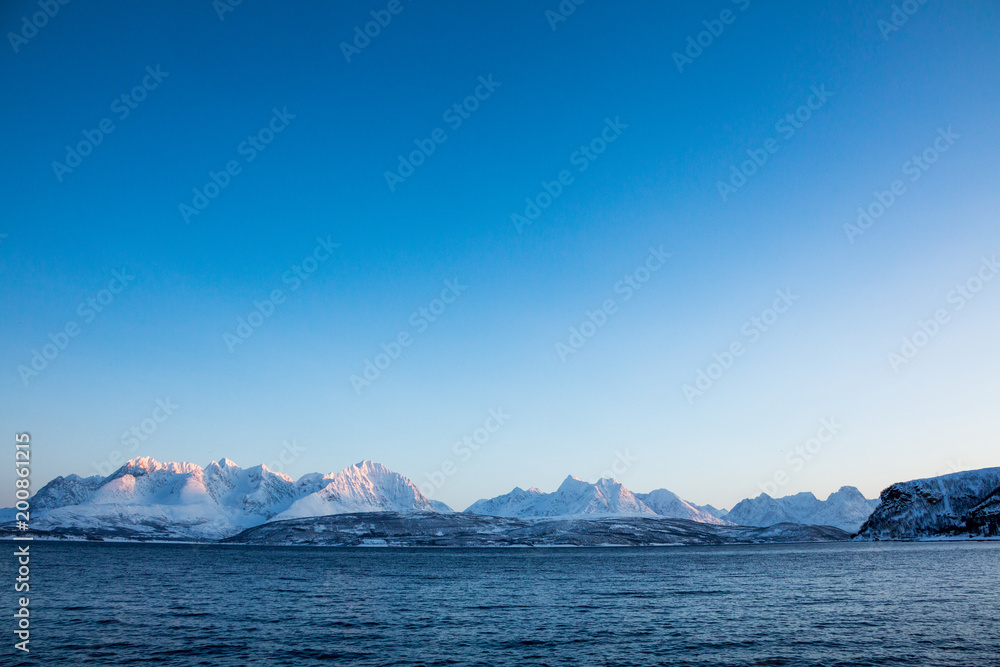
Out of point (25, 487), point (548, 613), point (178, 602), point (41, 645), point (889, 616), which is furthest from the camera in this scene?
point (178, 602)

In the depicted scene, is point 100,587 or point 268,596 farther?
point 100,587

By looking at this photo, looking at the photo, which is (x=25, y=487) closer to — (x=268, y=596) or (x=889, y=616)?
(x=268, y=596)

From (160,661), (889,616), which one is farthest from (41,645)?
(889,616)

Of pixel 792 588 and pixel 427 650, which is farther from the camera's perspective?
pixel 792 588

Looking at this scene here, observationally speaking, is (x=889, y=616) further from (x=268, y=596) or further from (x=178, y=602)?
(x=178, y=602)

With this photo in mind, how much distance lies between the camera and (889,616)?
2183 inches

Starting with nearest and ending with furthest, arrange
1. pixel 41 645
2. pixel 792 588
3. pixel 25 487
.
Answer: pixel 25 487 → pixel 41 645 → pixel 792 588

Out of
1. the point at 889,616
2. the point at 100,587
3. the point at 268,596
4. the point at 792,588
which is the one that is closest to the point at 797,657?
the point at 889,616

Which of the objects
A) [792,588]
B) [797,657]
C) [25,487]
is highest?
[25,487]

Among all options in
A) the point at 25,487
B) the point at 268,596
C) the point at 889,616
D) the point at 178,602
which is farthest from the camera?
the point at 268,596

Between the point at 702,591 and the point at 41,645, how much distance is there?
7712 centimetres

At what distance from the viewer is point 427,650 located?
43.4 meters

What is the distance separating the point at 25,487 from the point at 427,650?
30263 millimetres

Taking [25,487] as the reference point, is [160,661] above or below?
below
